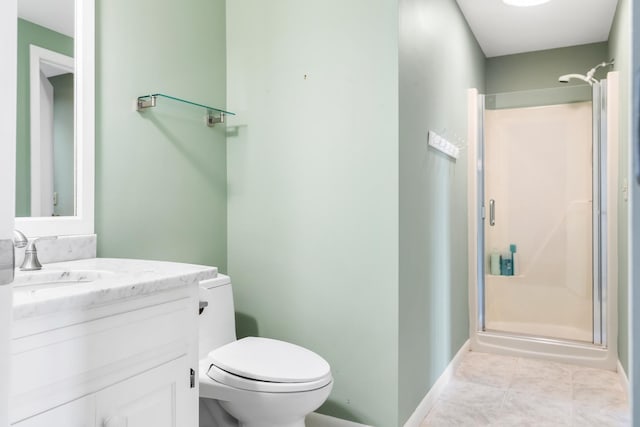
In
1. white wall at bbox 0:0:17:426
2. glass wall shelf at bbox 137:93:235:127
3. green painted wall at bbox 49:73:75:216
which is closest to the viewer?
white wall at bbox 0:0:17:426

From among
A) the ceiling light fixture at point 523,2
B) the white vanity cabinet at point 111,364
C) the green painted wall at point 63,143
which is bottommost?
the white vanity cabinet at point 111,364

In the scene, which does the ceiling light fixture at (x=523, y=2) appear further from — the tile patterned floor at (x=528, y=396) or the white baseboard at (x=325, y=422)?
the white baseboard at (x=325, y=422)

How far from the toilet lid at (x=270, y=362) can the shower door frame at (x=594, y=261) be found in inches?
76.2

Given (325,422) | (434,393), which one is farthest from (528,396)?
(325,422)

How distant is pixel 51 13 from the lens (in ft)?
4.97

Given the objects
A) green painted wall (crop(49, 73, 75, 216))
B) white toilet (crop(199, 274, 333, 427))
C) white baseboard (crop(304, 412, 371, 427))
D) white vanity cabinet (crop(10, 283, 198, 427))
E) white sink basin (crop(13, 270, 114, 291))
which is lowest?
white baseboard (crop(304, 412, 371, 427))

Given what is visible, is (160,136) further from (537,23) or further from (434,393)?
(537,23)

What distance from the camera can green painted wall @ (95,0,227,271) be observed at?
5.56 feet

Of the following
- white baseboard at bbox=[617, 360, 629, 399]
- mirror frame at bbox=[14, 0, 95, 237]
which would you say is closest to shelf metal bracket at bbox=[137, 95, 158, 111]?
mirror frame at bbox=[14, 0, 95, 237]

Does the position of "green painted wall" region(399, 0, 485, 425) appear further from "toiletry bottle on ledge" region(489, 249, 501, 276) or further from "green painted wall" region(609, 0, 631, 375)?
"green painted wall" region(609, 0, 631, 375)

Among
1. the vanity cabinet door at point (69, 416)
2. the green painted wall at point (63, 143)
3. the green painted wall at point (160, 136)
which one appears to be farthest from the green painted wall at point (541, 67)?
the vanity cabinet door at point (69, 416)

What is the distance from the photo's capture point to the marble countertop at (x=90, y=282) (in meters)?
0.83

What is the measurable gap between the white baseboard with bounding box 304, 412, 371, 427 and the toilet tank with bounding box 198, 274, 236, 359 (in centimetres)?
52

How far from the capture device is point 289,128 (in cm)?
212
